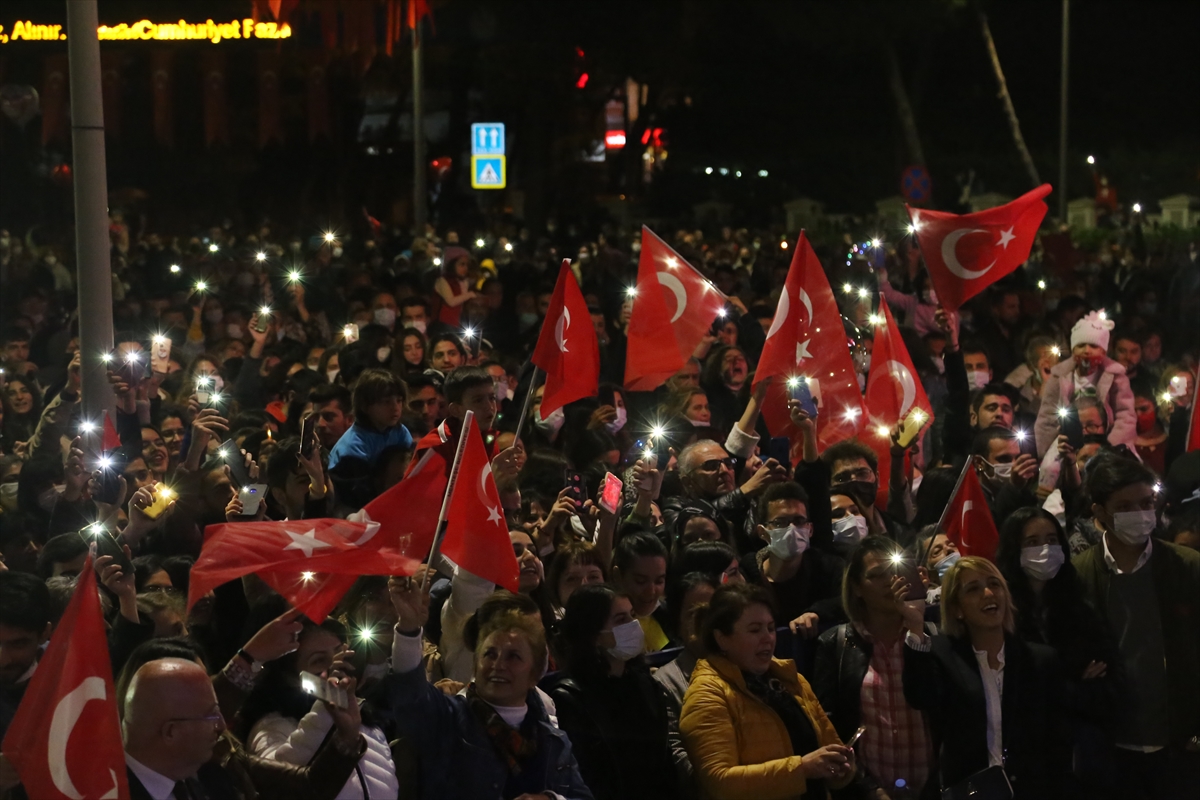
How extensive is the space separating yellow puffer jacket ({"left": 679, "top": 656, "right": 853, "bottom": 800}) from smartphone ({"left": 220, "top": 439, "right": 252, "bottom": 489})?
264cm

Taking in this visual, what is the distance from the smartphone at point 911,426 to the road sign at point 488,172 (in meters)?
17.3

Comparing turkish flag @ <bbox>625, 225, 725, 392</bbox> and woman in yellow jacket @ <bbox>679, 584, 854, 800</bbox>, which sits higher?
turkish flag @ <bbox>625, 225, 725, 392</bbox>

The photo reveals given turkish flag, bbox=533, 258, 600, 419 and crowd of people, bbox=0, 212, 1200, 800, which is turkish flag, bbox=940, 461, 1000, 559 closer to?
crowd of people, bbox=0, 212, 1200, 800

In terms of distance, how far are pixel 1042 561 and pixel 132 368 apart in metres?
4.84

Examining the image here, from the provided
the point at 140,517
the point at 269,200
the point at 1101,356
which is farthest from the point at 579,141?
the point at 140,517

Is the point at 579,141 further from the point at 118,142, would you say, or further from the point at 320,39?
the point at 320,39

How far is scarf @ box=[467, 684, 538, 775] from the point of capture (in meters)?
4.78

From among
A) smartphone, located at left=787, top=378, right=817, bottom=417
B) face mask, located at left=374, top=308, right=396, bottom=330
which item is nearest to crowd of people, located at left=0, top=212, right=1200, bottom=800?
smartphone, located at left=787, top=378, right=817, bottom=417

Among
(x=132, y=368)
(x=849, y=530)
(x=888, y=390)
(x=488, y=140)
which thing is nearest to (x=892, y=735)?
(x=849, y=530)

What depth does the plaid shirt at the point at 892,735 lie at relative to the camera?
5.64 metres

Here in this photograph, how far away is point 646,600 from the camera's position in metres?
6.13

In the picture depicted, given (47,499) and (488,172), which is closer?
(47,499)

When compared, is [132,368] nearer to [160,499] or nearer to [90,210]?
[90,210]

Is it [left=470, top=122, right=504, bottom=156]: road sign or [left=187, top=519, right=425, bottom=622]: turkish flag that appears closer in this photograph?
[left=187, top=519, right=425, bottom=622]: turkish flag
